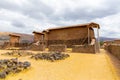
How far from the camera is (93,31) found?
837 inches

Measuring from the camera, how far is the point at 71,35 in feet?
71.2

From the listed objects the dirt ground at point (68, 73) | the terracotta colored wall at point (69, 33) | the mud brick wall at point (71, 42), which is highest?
the terracotta colored wall at point (69, 33)

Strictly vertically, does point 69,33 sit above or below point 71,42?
above

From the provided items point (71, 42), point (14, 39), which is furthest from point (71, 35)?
point (14, 39)

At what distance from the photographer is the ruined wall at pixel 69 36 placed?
66.5ft

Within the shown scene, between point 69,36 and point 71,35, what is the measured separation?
18.1 inches

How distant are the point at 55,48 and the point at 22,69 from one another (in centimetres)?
1047

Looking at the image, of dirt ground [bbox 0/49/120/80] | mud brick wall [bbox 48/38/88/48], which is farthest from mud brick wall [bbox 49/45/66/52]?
dirt ground [bbox 0/49/120/80]

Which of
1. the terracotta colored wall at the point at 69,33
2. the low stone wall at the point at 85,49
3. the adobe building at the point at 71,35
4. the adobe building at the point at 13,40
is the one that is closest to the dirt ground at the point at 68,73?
the low stone wall at the point at 85,49

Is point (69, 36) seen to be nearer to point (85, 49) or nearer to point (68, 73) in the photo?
point (85, 49)

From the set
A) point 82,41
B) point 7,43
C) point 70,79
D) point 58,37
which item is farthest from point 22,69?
point 7,43

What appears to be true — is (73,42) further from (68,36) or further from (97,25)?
(97,25)

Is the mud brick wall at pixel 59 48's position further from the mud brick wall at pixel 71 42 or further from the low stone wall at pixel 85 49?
the mud brick wall at pixel 71 42

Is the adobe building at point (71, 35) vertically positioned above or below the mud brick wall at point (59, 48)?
above
